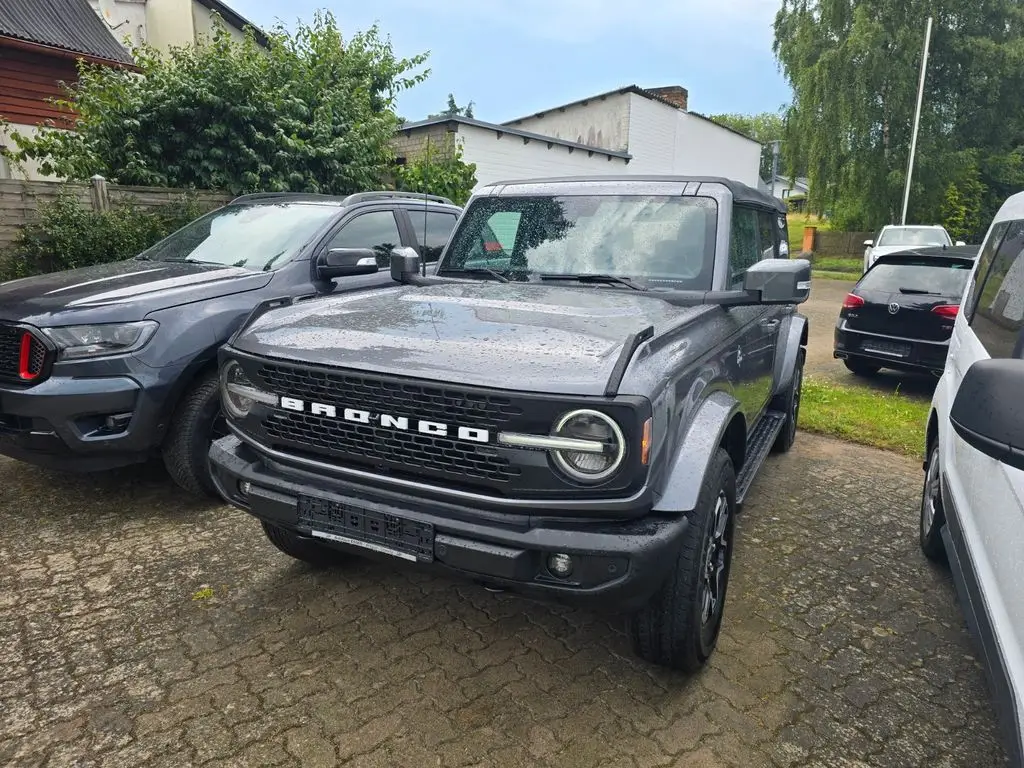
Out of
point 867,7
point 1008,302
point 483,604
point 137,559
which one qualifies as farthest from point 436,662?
point 867,7

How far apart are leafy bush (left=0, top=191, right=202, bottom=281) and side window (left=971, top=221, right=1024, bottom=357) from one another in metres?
7.29

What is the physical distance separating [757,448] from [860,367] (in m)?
5.20

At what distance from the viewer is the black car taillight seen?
3.65 meters

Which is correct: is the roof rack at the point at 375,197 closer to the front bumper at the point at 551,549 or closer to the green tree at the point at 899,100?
the front bumper at the point at 551,549

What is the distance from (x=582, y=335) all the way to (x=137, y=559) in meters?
2.71

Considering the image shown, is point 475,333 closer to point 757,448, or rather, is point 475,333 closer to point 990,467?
point 990,467

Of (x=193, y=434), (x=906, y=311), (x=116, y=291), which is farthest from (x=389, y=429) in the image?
(x=906, y=311)

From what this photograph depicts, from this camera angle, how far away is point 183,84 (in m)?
8.08

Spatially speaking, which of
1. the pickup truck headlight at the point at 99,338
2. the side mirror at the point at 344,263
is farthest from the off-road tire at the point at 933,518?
the pickup truck headlight at the point at 99,338

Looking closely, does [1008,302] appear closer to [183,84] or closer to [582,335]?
[582,335]

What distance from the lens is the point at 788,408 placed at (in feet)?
16.9

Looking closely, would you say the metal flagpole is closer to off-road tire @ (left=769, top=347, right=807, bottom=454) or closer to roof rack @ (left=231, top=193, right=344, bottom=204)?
off-road tire @ (left=769, top=347, right=807, bottom=454)

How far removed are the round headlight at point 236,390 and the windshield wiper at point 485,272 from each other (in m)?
1.40

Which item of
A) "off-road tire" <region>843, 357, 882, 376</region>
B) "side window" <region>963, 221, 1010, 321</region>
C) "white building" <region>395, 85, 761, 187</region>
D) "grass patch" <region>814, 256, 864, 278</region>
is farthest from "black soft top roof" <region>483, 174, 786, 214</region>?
"grass patch" <region>814, 256, 864, 278</region>
